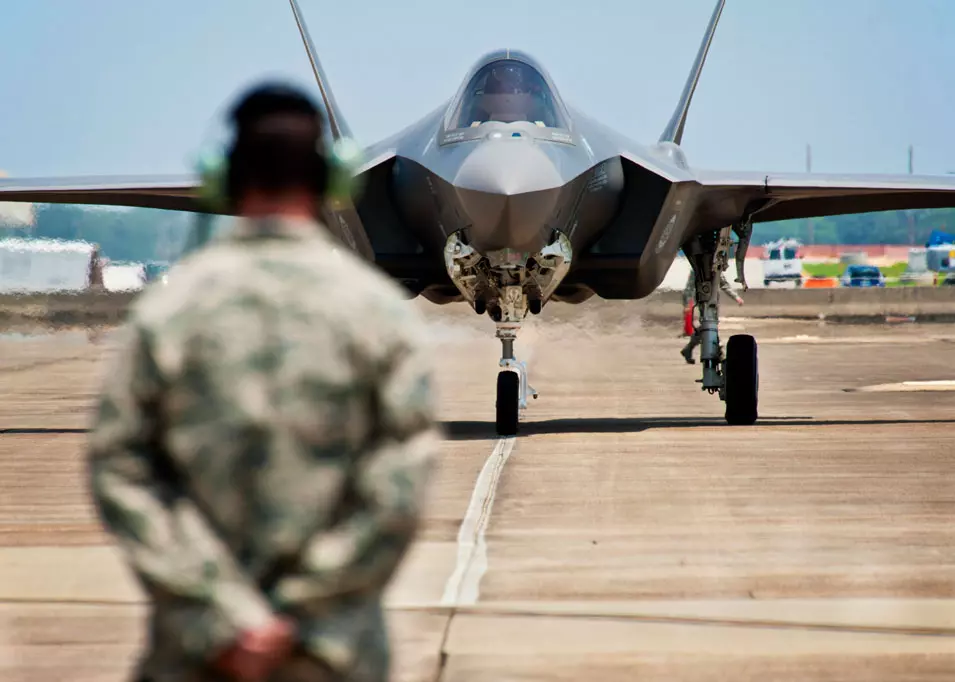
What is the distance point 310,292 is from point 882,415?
14721 mm

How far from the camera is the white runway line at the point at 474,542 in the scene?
22.3 ft

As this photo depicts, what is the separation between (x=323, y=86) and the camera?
57.8 ft

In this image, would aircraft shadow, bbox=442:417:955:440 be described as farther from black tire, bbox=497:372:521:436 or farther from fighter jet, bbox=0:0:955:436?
fighter jet, bbox=0:0:955:436

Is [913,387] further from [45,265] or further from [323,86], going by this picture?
[45,265]

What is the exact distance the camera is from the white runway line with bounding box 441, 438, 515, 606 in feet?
22.3

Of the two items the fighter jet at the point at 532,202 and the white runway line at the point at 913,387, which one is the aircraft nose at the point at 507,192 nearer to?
the fighter jet at the point at 532,202

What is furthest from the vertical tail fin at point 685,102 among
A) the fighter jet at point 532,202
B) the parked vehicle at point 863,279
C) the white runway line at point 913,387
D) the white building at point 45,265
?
the parked vehicle at point 863,279

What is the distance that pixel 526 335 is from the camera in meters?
31.4

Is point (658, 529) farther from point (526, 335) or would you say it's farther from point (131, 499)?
point (526, 335)

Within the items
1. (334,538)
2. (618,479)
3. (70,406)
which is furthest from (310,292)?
(70,406)

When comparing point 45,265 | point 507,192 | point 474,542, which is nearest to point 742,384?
point 507,192

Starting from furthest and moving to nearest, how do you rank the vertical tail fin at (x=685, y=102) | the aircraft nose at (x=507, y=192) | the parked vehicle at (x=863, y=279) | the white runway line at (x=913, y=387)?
the parked vehicle at (x=863, y=279) → the white runway line at (x=913, y=387) → the vertical tail fin at (x=685, y=102) → the aircraft nose at (x=507, y=192)

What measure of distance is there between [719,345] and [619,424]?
1274mm

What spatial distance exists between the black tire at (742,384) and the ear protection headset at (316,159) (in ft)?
41.6
